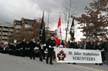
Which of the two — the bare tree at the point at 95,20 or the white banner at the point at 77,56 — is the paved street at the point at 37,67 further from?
the bare tree at the point at 95,20

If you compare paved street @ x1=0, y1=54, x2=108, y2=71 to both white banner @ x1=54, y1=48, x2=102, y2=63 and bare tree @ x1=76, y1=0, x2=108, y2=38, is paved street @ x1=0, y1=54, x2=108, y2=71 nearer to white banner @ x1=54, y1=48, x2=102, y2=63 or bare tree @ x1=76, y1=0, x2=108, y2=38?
white banner @ x1=54, y1=48, x2=102, y2=63

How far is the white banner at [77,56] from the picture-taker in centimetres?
2717

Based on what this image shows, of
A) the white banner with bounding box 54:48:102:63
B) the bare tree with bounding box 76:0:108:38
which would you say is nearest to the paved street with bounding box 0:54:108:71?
the white banner with bounding box 54:48:102:63

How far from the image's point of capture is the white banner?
89.1ft

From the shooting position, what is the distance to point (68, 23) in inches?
2224

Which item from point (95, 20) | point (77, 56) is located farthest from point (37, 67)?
point (95, 20)

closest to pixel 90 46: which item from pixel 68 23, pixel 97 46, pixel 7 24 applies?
pixel 97 46

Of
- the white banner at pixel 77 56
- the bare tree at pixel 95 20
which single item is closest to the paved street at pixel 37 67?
the white banner at pixel 77 56

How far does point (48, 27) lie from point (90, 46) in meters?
65.3

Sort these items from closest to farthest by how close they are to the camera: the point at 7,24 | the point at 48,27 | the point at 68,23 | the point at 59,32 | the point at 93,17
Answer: the point at 59,32 → the point at 93,17 → the point at 68,23 → the point at 48,27 → the point at 7,24

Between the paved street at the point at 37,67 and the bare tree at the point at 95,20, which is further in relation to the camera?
the bare tree at the point at 95,20

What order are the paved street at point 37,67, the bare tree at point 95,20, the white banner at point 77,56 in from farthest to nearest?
the bare tree at point 95,20, the white banner at point 77,56, the paved street at point 37,67

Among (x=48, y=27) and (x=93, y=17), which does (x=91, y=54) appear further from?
(x=48, y=27)

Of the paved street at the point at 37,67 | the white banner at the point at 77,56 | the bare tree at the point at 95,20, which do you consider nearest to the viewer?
the paved street at the point at 37,67
